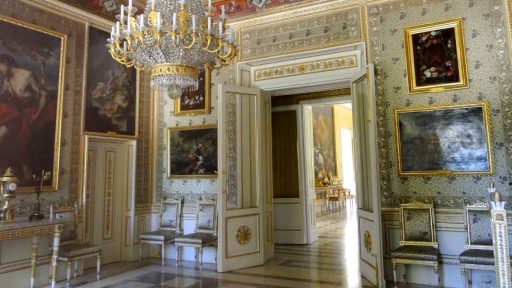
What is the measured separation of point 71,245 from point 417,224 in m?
4.96

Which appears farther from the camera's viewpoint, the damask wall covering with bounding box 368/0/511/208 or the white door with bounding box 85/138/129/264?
the white door with bounding box 85/138/129/264

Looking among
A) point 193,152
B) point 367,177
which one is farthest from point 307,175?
Answer: point 367,177

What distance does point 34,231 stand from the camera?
4855 millimetres

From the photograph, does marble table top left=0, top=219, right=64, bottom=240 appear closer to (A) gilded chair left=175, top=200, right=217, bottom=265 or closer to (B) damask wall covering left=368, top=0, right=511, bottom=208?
(A) gilded chair left=175, top=200, right=217, bottom=265

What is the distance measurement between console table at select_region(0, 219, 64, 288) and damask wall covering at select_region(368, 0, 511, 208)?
15.1 ft

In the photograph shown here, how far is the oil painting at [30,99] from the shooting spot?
5188 mm

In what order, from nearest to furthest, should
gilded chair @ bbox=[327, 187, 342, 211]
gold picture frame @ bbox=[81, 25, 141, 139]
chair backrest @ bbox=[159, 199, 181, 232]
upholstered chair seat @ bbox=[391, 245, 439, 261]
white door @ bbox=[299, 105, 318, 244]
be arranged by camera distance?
upholstered chair seat @ bbox=[391, 245, 439, 261], gold picture frame @ bbox=[81, 25, 141, 139], chair backrest @ bbox=[159, 199, 181, 232], white door @ bbox=[299, 105, 318, 244], gilded chair @ bbox=[327, 187, 342, 211]

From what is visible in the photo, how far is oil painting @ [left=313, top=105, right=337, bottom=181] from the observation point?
14359 mm

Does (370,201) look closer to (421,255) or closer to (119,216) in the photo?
(421,255)

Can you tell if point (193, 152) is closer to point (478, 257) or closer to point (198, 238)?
point (198, 238)

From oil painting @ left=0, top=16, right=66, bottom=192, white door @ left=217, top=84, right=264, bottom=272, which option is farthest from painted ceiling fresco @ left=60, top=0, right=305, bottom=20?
white door @ left=217, top=84, right=264, bottom=272

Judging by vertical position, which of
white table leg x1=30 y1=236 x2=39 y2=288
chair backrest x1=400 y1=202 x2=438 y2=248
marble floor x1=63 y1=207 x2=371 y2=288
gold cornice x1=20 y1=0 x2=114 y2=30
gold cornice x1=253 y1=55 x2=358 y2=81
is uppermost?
gold cornice x1=20 y1=0 x2=114 y2=30

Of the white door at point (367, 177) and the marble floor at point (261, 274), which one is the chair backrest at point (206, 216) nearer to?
the marble floor at point (261, 274)

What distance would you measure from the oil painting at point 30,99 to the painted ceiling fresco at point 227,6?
79 centimetres
